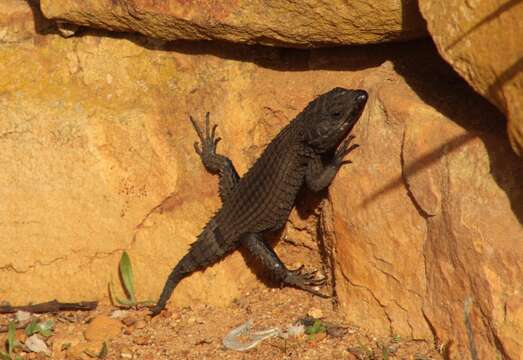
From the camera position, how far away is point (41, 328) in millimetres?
6305

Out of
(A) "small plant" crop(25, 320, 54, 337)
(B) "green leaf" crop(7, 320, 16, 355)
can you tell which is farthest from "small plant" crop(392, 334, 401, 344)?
(B) "green leaf" crop(7, 320, 16, 355)

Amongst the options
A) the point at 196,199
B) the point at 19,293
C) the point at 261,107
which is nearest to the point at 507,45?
the point at 261,107

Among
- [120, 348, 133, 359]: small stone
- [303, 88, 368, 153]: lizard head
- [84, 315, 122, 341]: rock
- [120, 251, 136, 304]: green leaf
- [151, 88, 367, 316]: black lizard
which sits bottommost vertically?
[120, 348, 133, 359]: small stone

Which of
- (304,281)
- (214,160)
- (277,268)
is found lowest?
(304,281)

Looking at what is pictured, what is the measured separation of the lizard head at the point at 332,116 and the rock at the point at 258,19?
40 centimetres

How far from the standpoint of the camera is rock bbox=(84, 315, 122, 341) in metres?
6.21

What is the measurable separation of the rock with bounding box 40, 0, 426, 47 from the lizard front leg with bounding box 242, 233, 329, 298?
1.56m

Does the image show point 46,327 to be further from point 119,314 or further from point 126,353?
point 126,353

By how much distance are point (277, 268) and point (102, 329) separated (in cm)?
140

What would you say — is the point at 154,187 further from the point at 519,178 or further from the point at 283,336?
the point at 519,178

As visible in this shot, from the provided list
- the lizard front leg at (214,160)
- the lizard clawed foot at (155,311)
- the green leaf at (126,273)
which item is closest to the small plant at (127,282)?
the green leaf at (126,273)

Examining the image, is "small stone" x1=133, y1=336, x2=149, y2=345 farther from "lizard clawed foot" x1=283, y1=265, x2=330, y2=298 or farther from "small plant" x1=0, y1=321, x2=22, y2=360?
"lizard clawed foot" x1=283, y1=265, x2=330, y2=298

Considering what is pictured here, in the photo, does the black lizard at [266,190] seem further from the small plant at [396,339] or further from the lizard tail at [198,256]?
the small plant at [396,339]

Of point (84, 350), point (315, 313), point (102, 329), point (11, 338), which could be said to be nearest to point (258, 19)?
point (315, 313)
